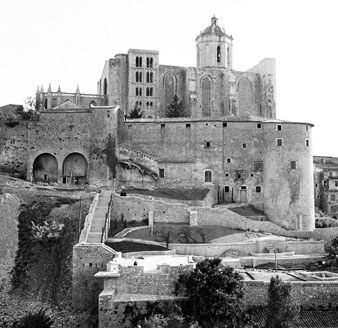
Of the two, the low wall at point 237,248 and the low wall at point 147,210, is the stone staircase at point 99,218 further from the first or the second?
the low wall at point 237,248

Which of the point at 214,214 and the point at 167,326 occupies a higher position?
the point at 214,214

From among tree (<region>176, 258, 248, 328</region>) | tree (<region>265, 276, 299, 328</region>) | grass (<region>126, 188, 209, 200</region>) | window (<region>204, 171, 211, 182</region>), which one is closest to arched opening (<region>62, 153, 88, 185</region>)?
grass (<region>126, 188, 209, 200</region>)

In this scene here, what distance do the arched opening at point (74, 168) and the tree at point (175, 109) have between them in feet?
64.7

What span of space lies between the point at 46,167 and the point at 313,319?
40.1 meters

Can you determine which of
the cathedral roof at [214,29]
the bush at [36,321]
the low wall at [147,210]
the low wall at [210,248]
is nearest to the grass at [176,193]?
the low wall at [147,210]

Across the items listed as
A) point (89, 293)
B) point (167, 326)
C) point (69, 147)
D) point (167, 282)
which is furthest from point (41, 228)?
point (69, 147)

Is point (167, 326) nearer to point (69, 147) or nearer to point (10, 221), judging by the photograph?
point (10, 221)

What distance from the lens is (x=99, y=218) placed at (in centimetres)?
4250

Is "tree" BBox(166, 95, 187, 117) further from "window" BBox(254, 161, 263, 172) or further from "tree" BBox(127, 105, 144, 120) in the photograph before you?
"window" BBox(254, 161, 263, 172)

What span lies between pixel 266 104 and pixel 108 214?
50.9 meters

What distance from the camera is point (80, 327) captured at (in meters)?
30.8

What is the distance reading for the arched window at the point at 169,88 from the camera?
83.1 m

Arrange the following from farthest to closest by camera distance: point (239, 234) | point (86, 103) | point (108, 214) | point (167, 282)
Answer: point (86, 103)
point (239, 234)
point (108, 214)
point (167, 282)

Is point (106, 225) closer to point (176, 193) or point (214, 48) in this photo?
point (176, 193)
